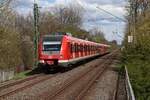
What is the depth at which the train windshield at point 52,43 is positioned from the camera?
30703mm

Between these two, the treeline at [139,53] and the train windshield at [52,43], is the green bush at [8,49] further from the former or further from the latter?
the treeline at [139,53]

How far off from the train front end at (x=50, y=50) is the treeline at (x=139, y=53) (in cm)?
580

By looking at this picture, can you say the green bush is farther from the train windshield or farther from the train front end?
the train windshield

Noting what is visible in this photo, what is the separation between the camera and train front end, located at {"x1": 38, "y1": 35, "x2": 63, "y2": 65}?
100 feet

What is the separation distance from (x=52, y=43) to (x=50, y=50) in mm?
591

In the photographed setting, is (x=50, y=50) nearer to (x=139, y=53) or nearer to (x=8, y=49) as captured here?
(x=8, y=49)

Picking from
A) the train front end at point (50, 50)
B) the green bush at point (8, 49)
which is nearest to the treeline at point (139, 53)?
the train front end at point (50, 50)

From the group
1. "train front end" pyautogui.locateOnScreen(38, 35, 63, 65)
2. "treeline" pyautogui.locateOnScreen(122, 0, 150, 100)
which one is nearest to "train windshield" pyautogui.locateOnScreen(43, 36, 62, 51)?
"train front end" pyautogui.locateOnScreen(38, 35, 63, 65)

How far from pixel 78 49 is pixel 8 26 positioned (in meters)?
7.46

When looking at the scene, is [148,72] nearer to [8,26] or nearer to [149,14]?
[8,26]

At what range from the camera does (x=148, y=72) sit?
75.5ft

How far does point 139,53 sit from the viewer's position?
126 feet

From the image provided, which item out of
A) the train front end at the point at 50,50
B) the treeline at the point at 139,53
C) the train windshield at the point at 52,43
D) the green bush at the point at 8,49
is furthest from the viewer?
the green bush at the point at 8,49

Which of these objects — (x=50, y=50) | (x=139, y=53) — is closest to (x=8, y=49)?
(x=50, y=50)
